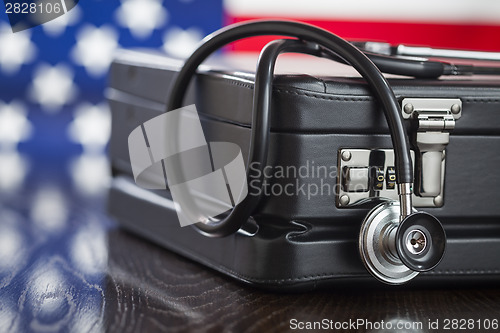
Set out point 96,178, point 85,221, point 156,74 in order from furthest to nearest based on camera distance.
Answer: point 96,178 → point 85,221 → point 156,74

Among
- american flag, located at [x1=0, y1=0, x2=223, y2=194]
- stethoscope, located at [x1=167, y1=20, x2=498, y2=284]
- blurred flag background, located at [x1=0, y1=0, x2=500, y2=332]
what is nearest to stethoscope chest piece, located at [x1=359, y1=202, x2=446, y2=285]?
stethoscope, located at [x1=167, y1=20, x2=498, y2=284]

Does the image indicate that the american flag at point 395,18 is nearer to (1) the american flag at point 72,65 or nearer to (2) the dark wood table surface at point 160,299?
(1) the american flag at point 72,65

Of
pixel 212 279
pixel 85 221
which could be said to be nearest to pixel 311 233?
pixel 212 279

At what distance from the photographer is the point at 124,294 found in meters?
0.79

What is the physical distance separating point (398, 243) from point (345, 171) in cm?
11

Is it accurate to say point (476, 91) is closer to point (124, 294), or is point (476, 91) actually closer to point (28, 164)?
point (124, 294)

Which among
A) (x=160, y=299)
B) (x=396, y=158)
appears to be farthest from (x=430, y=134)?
(x=160, y=299)

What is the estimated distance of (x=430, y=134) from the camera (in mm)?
790

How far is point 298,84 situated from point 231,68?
0.16 meters

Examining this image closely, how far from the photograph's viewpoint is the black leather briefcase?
77 cm

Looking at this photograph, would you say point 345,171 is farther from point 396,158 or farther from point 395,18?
point 395,18

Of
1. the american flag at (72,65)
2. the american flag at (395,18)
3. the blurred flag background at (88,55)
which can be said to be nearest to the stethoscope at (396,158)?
the blurred flag background at (88,55)

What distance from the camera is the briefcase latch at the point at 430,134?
31.0 inches

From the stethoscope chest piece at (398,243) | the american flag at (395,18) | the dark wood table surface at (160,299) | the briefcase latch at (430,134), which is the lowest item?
the dark wood table surface at (160,299)
